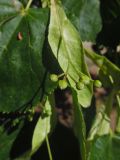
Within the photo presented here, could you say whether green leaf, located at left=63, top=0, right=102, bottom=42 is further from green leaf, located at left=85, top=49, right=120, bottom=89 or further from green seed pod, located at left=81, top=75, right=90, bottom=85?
green seed pod, located at left=81, top=75, right=90, bottom=85

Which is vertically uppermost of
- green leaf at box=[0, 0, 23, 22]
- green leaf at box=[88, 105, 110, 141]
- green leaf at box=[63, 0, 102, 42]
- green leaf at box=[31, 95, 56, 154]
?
green leaf at box=[0, 0, 23, 22]

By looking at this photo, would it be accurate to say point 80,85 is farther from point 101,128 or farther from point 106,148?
point 101,128

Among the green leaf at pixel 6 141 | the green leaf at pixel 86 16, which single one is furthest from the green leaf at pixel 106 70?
the green leaf at pixel 6 141

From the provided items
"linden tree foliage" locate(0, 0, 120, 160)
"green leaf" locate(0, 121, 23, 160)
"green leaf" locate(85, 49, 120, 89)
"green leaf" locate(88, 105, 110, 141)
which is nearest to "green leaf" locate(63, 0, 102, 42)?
"linden tree foliage" locate(0, 0, 120, 160)

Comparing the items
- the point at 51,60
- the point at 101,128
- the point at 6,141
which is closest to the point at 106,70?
the point at 51,60

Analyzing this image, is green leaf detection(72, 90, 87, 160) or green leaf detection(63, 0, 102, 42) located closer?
green leaf detection(72, 90, 87, 160)

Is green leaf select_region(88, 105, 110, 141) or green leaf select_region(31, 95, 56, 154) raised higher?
green leaf select_region(31, 95, 56, 154)

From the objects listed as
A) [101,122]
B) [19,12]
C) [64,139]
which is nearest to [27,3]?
[19,12]
